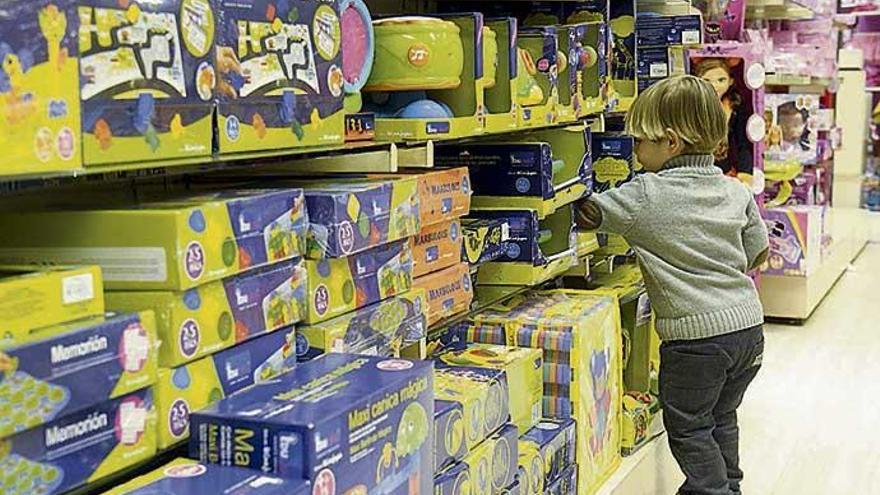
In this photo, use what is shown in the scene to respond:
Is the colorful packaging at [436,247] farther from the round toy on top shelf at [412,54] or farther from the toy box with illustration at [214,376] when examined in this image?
the toy box with illustration at [214,376]

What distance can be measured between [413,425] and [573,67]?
1.39m

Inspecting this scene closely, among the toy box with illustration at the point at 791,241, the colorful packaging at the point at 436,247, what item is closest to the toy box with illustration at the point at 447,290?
the colorful packaging at the point at 436,247

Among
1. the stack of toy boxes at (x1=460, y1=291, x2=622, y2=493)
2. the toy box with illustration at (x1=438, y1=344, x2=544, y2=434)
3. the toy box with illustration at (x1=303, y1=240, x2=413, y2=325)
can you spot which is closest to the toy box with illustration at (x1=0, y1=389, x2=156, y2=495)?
the toy box with illustration at (x1=303, y1=240, x2=413, y2=325)

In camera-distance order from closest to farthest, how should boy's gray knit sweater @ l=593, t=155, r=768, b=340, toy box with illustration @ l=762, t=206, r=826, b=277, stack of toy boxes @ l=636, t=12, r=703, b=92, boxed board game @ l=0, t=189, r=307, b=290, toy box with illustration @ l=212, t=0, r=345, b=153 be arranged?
boxed board game @ l=0, t=189, r=307, b=290 < toy box with illustration @ l=212, t=0, r=345, b=153 < boy's gray knit sweater @ l=593, t=155, r=768, b=340 < stack of toy boxes @ l=636, t=12, r=703, b=92 < toy box with illustration @ l=762, t=206, r=826, b=277

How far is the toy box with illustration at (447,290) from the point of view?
2127mm

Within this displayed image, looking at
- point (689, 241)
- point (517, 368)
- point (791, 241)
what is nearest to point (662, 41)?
point (689, 241)

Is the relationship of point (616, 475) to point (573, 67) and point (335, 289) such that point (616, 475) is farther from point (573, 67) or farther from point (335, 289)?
point (335, 289)

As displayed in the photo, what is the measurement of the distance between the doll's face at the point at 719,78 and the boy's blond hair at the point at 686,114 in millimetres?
→ 2004

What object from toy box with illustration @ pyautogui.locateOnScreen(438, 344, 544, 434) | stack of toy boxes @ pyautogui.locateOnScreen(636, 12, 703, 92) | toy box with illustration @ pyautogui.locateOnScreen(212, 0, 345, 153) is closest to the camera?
toy box with illustration @ pyautogui.locateOnScreen(212, 0, 345, 153)

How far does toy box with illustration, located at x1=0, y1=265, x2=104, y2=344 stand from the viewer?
3.76 ft

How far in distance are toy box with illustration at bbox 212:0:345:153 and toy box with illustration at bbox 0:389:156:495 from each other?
1.24 feet

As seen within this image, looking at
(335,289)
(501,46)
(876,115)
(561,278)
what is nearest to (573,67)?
(501,46)

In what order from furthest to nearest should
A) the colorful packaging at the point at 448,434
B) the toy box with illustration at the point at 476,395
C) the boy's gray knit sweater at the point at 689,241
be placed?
the boy's gray knit sweater at the point at 689,241 < the toy box with illustration at the point at 476,395 < the colorful packaging at the point at 448,434

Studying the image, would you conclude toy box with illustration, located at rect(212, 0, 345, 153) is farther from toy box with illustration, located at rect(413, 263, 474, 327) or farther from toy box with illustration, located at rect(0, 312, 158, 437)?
toy box with illustration, located at rect(413, 263, 474, 327)
